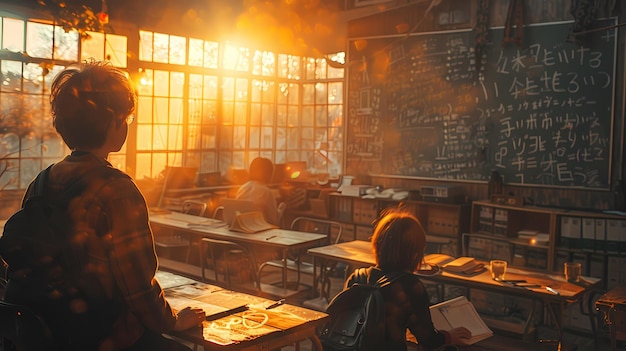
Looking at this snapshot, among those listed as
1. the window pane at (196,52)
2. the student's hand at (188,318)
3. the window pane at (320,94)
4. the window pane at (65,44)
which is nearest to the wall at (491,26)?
the window pane at (320,94)

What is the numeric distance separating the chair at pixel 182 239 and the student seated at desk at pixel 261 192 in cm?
76

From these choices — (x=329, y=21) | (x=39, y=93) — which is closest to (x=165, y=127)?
(x=39, y=93)

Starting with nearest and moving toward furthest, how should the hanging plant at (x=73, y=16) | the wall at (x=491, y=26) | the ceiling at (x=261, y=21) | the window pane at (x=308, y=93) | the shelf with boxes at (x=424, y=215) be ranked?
the wall at (x=491, y=26) → the shelf with boxes at (x=424, y=215) → the hanging plant at (x=73, y=16) → the ceiling at (x=261, y=21) → the window pane at (x=308, y=93)

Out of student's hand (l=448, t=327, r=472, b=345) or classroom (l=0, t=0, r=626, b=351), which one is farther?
classroom (l=0, t=0, r=626, b=351)

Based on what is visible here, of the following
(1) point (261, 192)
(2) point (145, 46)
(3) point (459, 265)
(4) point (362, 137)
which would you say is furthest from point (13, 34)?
(3) point (459, 265)

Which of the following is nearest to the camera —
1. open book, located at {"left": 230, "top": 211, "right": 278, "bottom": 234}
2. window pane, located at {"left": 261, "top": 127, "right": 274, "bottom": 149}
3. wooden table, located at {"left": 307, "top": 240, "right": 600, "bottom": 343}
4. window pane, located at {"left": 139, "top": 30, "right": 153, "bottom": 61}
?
wooden table, located at {"left": 307, "top": 240, "right": 600, "bottom": 343}

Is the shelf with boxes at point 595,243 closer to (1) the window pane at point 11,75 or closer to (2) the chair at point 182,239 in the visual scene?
(2) the chair at point 182,239

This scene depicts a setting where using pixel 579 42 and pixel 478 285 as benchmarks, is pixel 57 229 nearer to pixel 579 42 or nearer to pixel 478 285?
pixel 478 285

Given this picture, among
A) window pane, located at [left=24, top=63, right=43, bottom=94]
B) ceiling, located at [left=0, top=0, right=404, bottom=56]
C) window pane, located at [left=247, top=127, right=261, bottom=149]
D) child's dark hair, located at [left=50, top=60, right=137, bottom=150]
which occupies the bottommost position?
child's dark hair, located at [left=50, top=60, right=137, bottom=150]

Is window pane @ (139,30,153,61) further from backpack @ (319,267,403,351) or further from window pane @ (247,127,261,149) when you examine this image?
backpack @ (319,267,403,351)

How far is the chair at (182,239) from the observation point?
6973 millimetres

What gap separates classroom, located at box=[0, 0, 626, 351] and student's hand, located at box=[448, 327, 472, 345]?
3.04 ft

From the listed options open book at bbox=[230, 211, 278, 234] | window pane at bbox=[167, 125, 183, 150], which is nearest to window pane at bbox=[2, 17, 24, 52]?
window pane at bbox=[167, 125, 183, 150]

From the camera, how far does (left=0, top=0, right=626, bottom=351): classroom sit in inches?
234
